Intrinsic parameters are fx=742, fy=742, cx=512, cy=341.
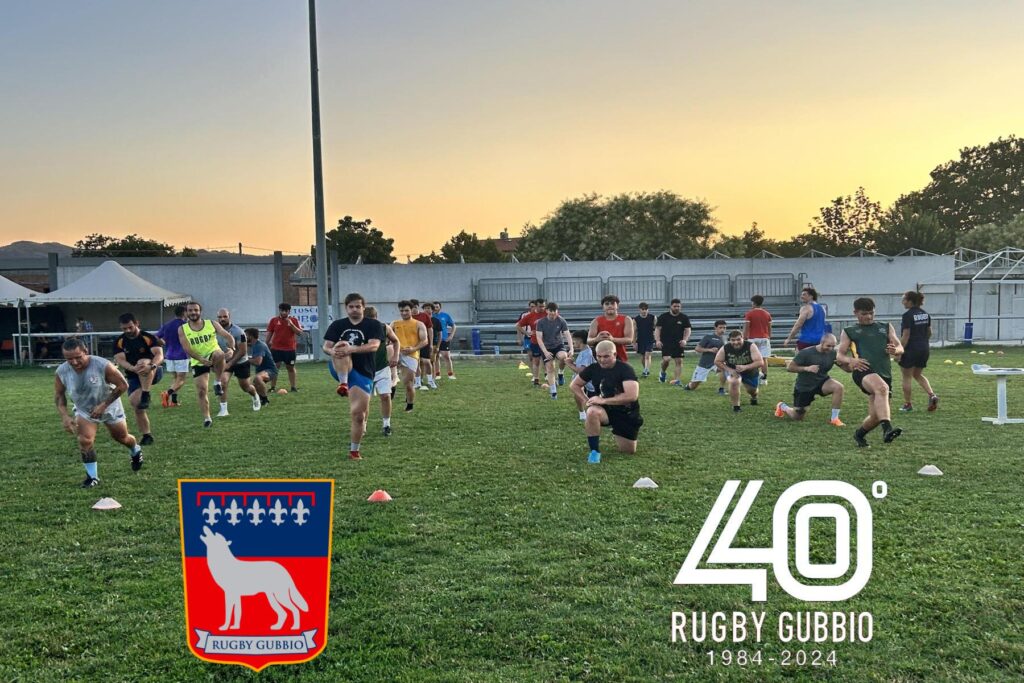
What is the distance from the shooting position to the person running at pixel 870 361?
864 centimetres

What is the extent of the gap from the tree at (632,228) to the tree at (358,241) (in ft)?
71.8

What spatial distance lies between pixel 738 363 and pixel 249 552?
10.7m

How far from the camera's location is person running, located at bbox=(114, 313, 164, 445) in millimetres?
9930

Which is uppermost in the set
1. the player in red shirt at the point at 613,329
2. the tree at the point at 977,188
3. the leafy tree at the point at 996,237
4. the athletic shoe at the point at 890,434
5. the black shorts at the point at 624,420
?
the tree at the point at 977,188

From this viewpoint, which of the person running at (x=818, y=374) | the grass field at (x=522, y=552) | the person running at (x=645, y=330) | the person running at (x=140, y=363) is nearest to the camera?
the grass field at (x=522, y=552)

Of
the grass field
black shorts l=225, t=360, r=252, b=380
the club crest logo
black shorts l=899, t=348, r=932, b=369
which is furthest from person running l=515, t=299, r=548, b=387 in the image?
the club crest logo

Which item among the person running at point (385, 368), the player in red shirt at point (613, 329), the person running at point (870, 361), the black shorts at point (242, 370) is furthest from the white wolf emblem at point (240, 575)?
the black shorts at point (242, 370)

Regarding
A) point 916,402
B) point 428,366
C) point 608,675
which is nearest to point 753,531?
point 608,675

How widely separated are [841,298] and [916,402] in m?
19.8

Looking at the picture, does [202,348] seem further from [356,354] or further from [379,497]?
[379,497]

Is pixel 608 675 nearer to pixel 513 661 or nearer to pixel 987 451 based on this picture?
pixel 513 661

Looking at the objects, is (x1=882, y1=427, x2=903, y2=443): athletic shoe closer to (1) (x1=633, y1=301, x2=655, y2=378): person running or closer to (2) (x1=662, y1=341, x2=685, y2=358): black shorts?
(2) (x1=662, y1=341, x2=685, y2=358): black shorts

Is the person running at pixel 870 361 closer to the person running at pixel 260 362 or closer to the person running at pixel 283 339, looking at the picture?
the person running at pixel 260 362

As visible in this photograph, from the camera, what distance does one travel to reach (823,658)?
374 cm
